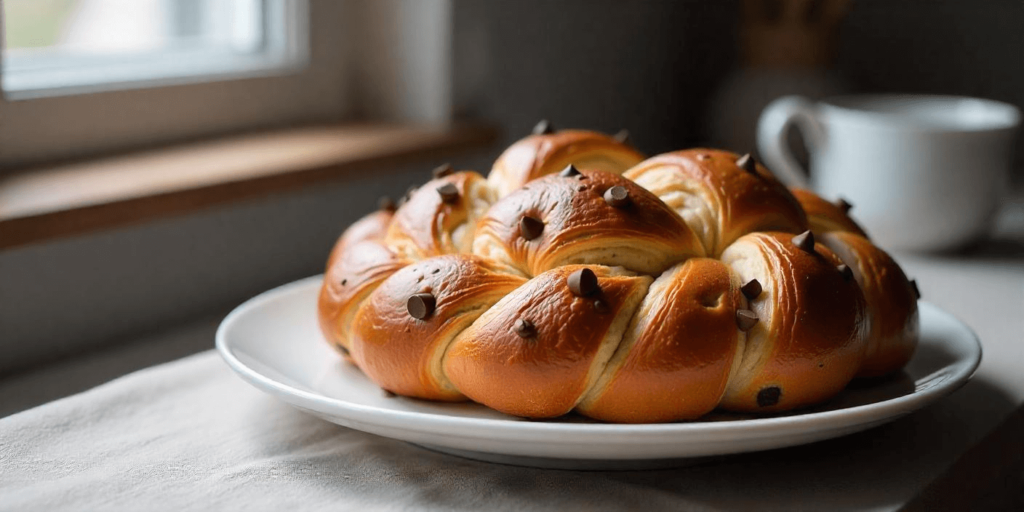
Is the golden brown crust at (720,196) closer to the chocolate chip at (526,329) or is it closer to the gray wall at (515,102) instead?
the chocolate chip at (526,329)

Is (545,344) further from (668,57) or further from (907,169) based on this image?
(668,57)

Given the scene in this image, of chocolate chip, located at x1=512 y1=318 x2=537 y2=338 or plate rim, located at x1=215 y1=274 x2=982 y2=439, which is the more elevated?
chocolate chip, located at x1=512 y1=318 x2=537 y2=338

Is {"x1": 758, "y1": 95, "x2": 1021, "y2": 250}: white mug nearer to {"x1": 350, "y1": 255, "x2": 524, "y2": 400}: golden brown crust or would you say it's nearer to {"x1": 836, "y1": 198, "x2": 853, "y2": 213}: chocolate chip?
{"x1": 836, "y1": 198, "x2": 853, "y2": 213}: chocolate chip

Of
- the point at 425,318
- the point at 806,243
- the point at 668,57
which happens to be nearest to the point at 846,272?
the point at 806,243

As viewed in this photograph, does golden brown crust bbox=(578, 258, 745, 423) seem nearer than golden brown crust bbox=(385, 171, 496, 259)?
Yes

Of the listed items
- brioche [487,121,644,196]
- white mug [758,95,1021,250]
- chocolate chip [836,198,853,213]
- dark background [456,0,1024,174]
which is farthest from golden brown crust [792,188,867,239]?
dark background [456,0,1024,174]

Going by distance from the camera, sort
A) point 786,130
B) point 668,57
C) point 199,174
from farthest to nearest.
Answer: point 668,57, point 786,130, point 199,174

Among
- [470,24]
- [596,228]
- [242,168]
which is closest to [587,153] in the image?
[596,228]

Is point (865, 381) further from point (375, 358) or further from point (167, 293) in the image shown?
point (167, 293)
